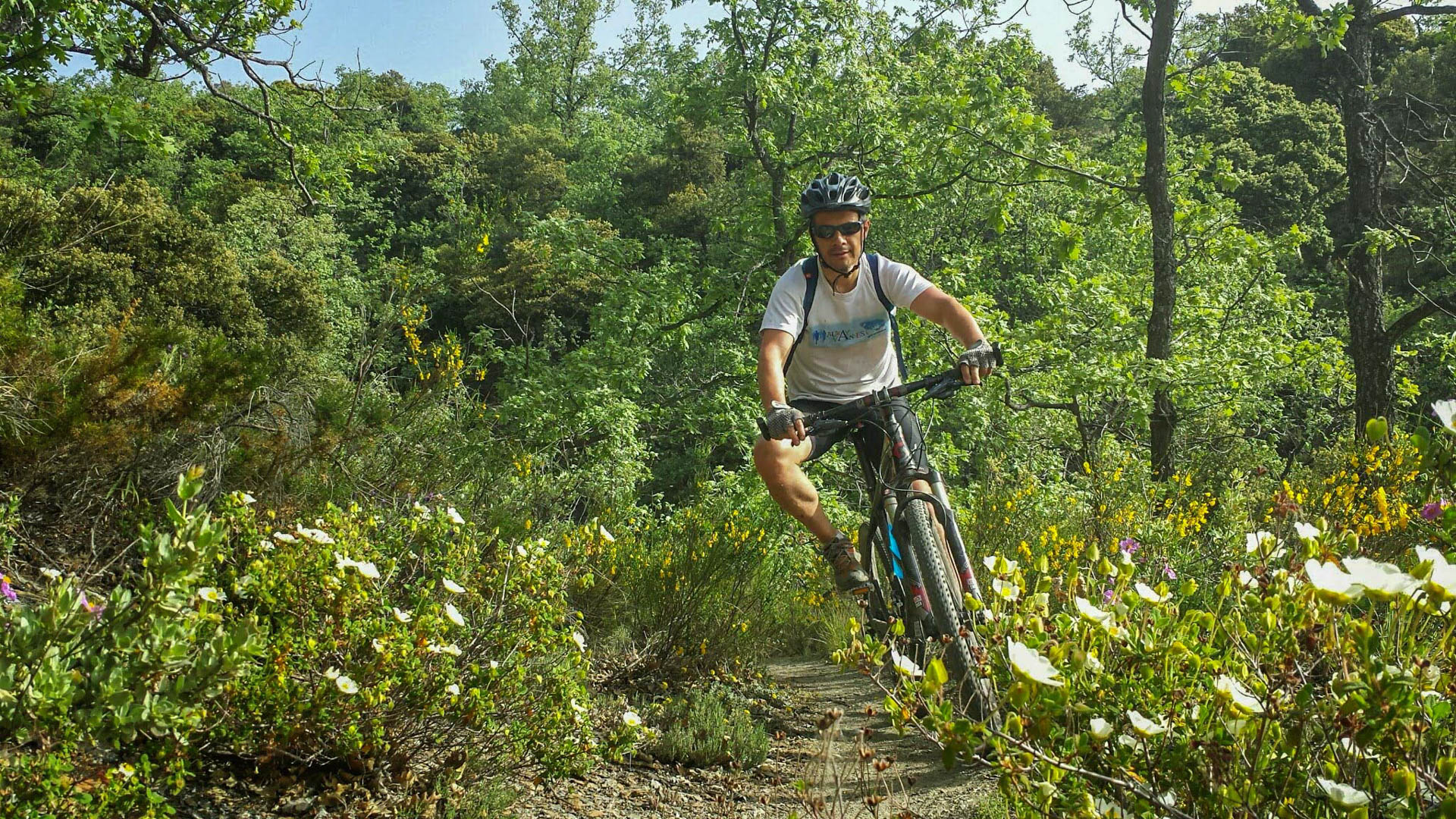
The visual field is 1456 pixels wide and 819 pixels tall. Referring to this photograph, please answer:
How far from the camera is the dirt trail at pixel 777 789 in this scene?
3.03 m

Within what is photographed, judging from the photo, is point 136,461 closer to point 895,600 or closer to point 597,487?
point 895,600

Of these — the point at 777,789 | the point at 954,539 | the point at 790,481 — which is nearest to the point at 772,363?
the point at 790,481

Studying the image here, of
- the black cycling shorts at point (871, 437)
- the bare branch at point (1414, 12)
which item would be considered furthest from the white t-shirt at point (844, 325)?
the bare branch at point (1414, 12)

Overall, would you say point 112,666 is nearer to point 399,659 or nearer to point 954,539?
point 399,659

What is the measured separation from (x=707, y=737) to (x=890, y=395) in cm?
151

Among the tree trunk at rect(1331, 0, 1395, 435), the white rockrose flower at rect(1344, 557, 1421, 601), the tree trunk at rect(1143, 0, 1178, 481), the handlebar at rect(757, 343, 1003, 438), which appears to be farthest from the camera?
the tree trunk at rect(1331, 0, 1395, 435)

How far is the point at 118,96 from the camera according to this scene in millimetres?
7191

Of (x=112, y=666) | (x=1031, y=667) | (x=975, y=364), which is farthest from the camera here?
(x=975, y=364)

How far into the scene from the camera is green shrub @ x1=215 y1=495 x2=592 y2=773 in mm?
2510

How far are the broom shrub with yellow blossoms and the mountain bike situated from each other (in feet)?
4.79

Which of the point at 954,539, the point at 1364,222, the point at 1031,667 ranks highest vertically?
the point at 1364,222

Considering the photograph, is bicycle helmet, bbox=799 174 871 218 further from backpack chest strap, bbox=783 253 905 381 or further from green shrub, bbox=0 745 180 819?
green shrub, bbox=0 745 180 819

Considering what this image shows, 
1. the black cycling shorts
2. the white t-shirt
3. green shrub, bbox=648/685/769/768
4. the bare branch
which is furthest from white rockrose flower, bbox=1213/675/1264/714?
the bare branch

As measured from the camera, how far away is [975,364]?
11.4ft
